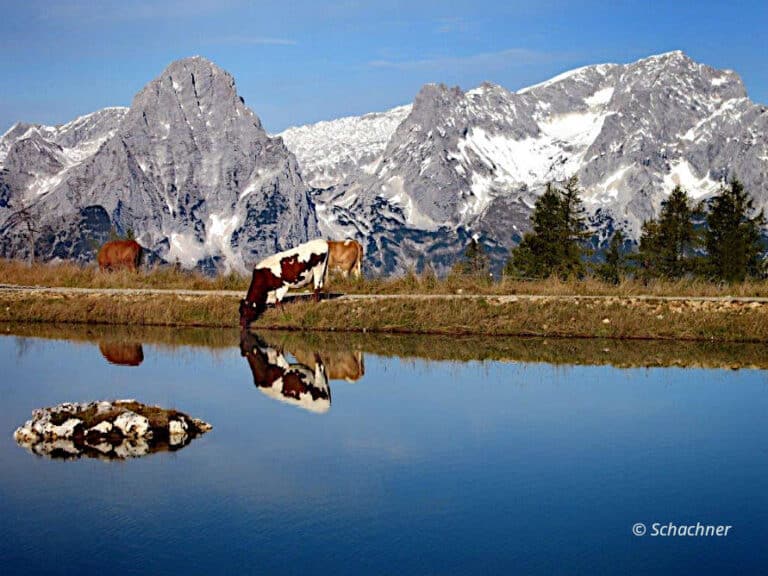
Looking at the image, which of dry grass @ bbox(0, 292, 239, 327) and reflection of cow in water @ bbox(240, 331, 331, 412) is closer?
reflection of cow in water @ bbox(240, 331, 331, 412)

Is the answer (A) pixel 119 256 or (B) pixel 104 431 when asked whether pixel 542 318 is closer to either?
(B) pixel 104 431

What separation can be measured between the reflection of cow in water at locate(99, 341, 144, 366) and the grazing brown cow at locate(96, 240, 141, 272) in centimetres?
1741

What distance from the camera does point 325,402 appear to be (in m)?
27.1

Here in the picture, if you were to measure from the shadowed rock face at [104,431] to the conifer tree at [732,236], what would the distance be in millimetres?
67692

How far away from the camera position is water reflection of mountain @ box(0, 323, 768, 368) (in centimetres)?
3453

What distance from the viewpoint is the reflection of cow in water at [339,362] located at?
3136cm

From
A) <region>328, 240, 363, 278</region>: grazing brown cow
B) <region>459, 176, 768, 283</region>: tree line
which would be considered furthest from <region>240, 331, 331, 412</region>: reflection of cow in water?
<region>459, 176, 768, 283</region>: tree line

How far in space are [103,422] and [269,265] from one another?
20189 millimetres

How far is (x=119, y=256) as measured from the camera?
5572 cm

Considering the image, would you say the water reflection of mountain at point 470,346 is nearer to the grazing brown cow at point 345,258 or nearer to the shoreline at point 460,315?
the shoreline at point 460,315

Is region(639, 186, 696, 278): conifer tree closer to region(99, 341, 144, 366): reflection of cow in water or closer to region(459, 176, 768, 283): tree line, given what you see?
region(459, 176, 768, 283): tree line

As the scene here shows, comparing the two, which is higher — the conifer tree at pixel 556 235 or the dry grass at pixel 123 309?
the conifer tree at pixel 556 235

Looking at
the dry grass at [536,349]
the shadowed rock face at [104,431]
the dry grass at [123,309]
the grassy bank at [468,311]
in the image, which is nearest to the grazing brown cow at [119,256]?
the grassy bank at [468,311]

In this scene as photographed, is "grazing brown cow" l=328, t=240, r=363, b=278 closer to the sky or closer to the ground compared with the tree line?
closer to the ground
